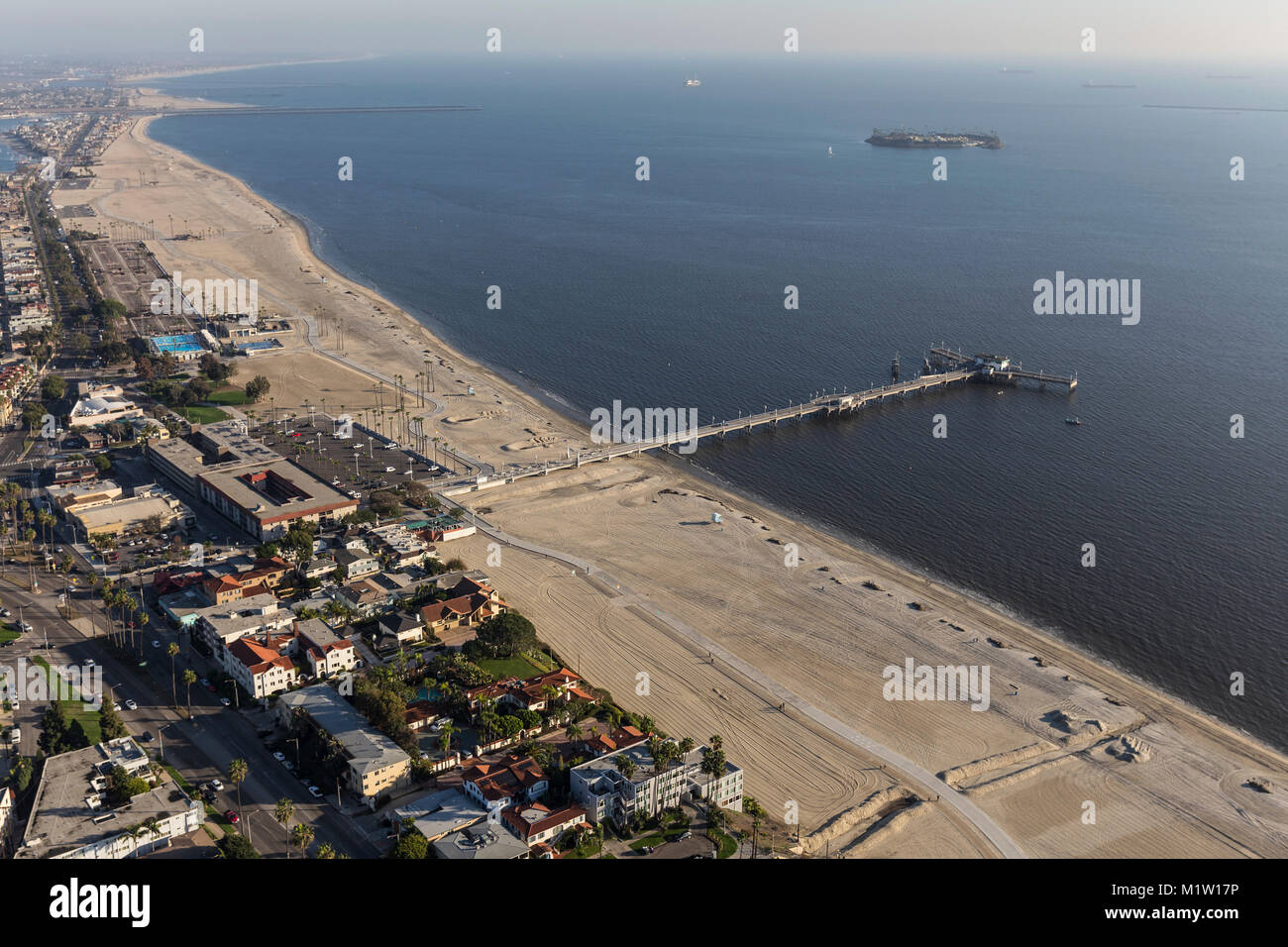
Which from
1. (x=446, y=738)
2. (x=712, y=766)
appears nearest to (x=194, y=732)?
(x=446, y=738)

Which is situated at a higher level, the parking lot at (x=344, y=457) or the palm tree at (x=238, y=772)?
the parking lot at (x=344, y=457)

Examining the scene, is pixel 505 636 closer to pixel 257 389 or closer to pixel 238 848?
pixel 238 848

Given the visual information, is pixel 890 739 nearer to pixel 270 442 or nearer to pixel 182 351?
pixel 270 442

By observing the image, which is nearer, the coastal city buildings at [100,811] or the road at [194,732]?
the coastal city buildings at [100,811]

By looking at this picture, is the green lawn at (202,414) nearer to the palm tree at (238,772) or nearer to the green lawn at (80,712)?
the green lawn at (80,712)

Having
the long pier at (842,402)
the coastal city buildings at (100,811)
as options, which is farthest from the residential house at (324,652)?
the long pier at (842,402)

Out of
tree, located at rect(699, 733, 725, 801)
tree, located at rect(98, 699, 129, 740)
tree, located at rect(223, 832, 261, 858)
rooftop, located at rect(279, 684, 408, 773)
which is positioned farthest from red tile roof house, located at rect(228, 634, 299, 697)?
tree, located at rect(699, 733, 725, 801)

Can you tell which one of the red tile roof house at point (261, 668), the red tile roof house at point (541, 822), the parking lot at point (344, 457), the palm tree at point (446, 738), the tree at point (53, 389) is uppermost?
the tree at point (53, 389)
